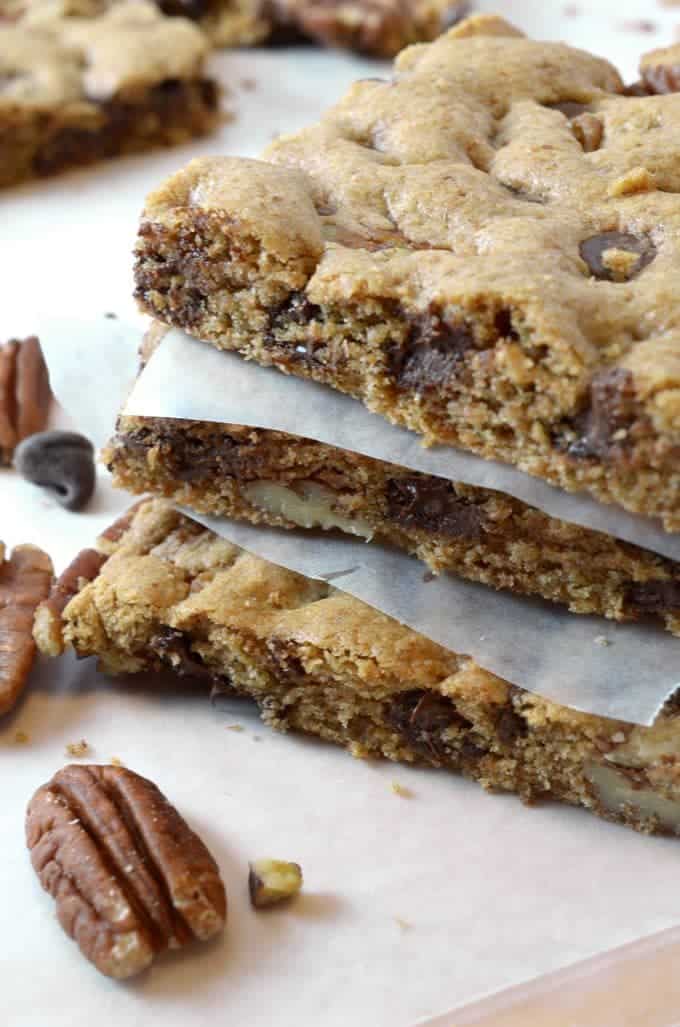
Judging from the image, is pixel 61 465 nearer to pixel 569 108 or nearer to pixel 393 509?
pixel 393 509

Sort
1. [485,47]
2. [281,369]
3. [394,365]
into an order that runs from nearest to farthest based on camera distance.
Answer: [394,365]
[281,369]
[485,47]

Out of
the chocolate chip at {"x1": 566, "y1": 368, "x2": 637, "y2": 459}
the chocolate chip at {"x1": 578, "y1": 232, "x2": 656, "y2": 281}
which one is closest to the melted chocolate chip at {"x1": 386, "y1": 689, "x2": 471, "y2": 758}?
the chocolate chip at {"x1": 566, "y1": 368, "x2": 637, "y2": 459}

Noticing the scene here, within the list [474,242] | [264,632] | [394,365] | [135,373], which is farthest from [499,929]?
[135,373]

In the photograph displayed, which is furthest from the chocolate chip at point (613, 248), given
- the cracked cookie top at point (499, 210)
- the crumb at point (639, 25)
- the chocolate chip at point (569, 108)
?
the crumb at point (639, 25)

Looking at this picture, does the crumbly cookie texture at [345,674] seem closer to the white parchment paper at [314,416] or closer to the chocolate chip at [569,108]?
the white parchment paper at [314,416]

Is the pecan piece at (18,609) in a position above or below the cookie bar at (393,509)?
below

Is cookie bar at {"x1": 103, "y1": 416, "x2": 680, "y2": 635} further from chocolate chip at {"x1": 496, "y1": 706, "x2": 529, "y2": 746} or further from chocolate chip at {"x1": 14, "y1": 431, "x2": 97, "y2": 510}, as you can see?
chocolate chip at {"x1": 14, "y1": 431, "x2": 97, "y2": 510}

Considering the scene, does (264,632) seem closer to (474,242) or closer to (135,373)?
(474,242)

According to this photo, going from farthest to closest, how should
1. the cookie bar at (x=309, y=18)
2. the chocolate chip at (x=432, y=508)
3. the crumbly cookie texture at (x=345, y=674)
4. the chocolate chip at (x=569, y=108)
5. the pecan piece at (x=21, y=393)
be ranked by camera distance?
the cookie bar at (x=309, y=18) < the pecan piece at (x=21, y=393) < the chocolate chip at (x=569, y=108) < the chocolate chip at (x=432, y=508) < the crumbly cookie texture at (x=345, y=674)
